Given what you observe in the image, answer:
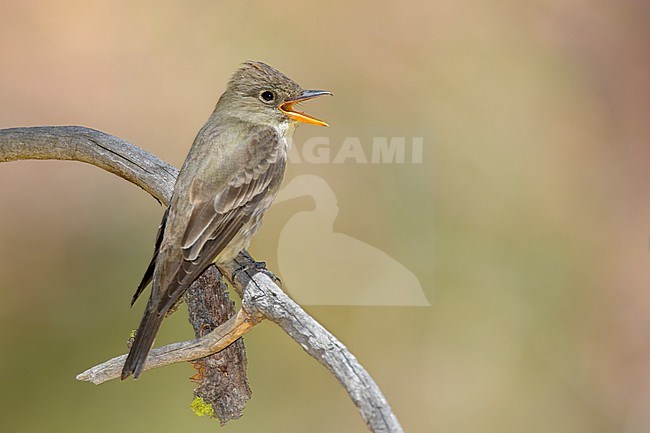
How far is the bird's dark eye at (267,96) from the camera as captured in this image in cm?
429

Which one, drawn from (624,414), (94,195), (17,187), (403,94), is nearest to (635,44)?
(403,94)

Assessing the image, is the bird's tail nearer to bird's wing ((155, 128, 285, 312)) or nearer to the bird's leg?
bird's wing ((155, 128, 285, 312))

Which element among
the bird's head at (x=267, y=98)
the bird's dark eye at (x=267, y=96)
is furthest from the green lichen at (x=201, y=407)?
the bird's dark eye at (x=267, y=96)

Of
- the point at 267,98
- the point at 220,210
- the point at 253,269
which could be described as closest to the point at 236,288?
the point at 253,269

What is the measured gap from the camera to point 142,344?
338 centimetres

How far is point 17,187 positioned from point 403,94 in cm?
334

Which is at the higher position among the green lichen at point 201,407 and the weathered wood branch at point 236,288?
the weathered wood branch at point 236,288

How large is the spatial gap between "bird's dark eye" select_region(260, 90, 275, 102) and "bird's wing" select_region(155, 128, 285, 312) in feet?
0.54

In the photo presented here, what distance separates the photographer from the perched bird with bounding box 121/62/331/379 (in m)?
3.63

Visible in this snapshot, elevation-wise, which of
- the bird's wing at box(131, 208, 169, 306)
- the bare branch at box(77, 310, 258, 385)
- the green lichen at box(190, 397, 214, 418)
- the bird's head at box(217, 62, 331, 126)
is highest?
the bird's head at box(217, 62, 331, 126)

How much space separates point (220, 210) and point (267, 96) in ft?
2.35
